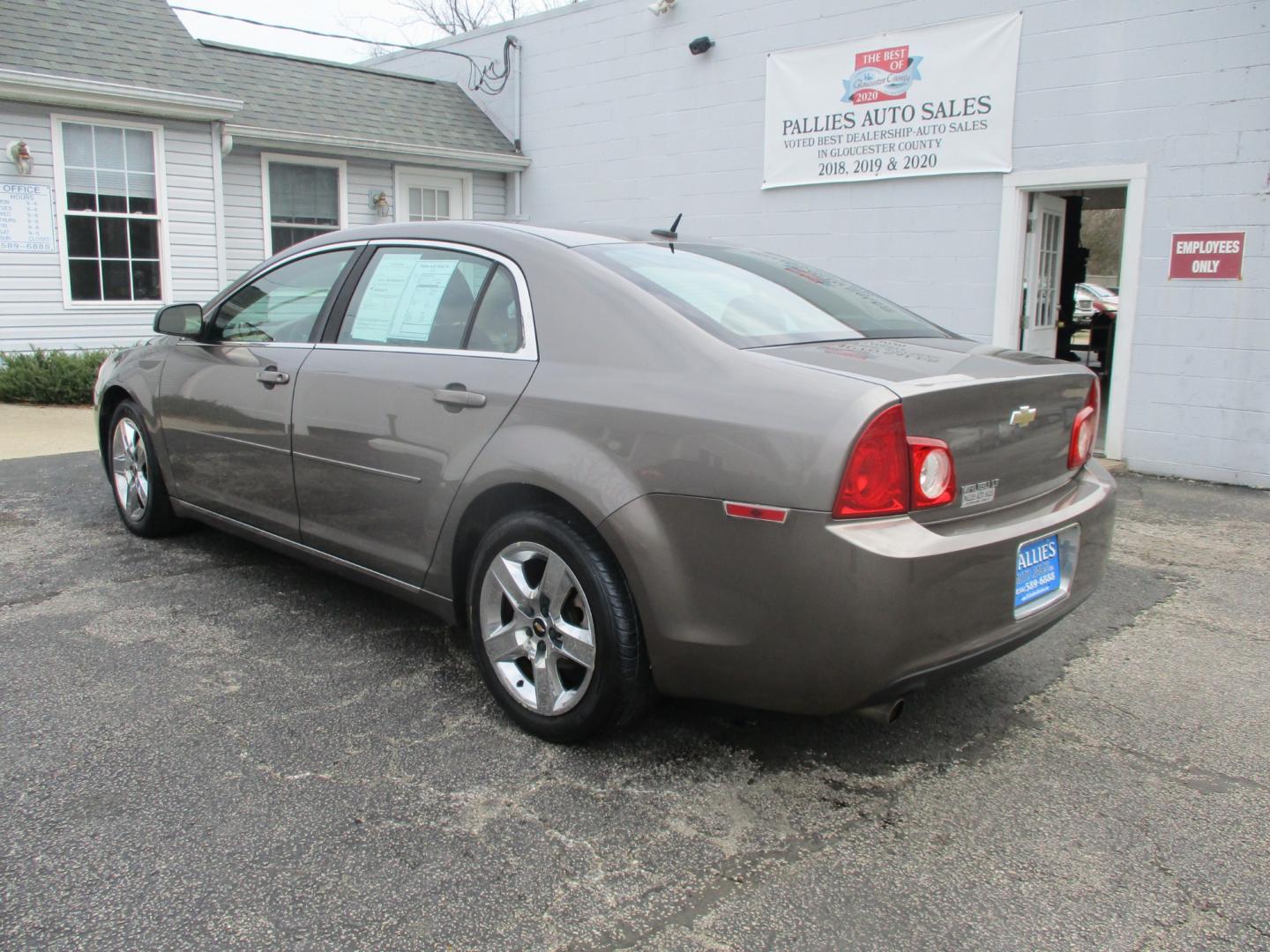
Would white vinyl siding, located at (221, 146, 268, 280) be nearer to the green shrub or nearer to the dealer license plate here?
the green shrub

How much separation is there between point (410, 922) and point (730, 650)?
3.25 feet

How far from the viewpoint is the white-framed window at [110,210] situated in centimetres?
1034

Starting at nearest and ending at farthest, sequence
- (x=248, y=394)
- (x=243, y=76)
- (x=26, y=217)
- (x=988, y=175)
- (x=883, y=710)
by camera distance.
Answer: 1. (x=883, y=710)
2. (x=248, y=394)
3. (x=988, y=175)
4. (x=26, y=217)
5. (x=243, y=76)

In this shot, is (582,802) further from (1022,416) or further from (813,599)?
(1022,416)

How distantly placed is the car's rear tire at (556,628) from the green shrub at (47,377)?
8668 mm

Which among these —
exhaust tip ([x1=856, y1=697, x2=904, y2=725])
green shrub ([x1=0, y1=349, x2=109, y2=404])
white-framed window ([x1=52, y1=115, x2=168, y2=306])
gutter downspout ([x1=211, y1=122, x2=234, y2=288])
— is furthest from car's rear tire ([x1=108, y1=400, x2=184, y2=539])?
gutter downspout ([x1=211, y1=122, x2=234, y2=288])

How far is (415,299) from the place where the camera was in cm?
361

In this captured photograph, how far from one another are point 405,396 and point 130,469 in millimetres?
2505

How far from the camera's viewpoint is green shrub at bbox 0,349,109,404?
10023 millimetres

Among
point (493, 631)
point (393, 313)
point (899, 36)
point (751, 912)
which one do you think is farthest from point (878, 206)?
point (751, 912)

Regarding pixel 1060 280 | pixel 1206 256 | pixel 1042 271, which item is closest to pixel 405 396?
pixel 1206 256

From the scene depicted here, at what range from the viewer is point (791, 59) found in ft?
32.9

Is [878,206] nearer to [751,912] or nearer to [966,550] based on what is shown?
[966,550]

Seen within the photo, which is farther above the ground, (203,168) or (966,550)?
(203,168)
